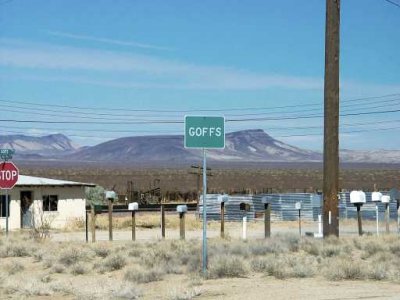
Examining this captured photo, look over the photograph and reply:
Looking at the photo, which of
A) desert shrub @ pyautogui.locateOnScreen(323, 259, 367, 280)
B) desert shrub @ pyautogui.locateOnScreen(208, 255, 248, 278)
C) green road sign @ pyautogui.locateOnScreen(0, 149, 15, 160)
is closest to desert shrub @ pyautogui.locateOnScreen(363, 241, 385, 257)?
desert shrub @ pyautogui.locateOnScreen(323, 259, 367, 280)

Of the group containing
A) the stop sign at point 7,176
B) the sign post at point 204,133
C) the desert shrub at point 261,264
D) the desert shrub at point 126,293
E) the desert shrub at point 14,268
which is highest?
the sign post at point 204,133

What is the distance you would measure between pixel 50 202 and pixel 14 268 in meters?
25.3

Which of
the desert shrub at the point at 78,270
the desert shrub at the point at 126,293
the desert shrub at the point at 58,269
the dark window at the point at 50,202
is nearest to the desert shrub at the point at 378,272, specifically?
the desert shrub at the point at 126,293

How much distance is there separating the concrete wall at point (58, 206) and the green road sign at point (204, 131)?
27493 millimetres

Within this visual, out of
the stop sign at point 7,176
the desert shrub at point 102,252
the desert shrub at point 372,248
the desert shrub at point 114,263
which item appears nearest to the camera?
the desert shrub at point 114,263

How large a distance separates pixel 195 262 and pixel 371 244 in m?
5.23

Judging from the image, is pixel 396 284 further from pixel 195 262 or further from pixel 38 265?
pixel 38 265

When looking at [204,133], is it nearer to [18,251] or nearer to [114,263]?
[114,263]

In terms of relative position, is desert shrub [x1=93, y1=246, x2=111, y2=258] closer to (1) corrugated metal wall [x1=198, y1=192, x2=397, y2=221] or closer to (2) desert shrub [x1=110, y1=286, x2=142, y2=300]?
(2) desert shrub [x1=110, y1=286, x2=142, y2=300]

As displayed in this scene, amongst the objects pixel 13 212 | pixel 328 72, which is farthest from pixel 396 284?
pixel 13 212

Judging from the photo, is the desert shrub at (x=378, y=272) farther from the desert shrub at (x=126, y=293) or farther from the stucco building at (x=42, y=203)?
the stucco building at (x=42, y=203)

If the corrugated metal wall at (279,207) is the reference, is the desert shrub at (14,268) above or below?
below

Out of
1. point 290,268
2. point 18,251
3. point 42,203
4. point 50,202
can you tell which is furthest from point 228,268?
point 50,202

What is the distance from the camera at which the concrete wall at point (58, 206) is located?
41.9 m
